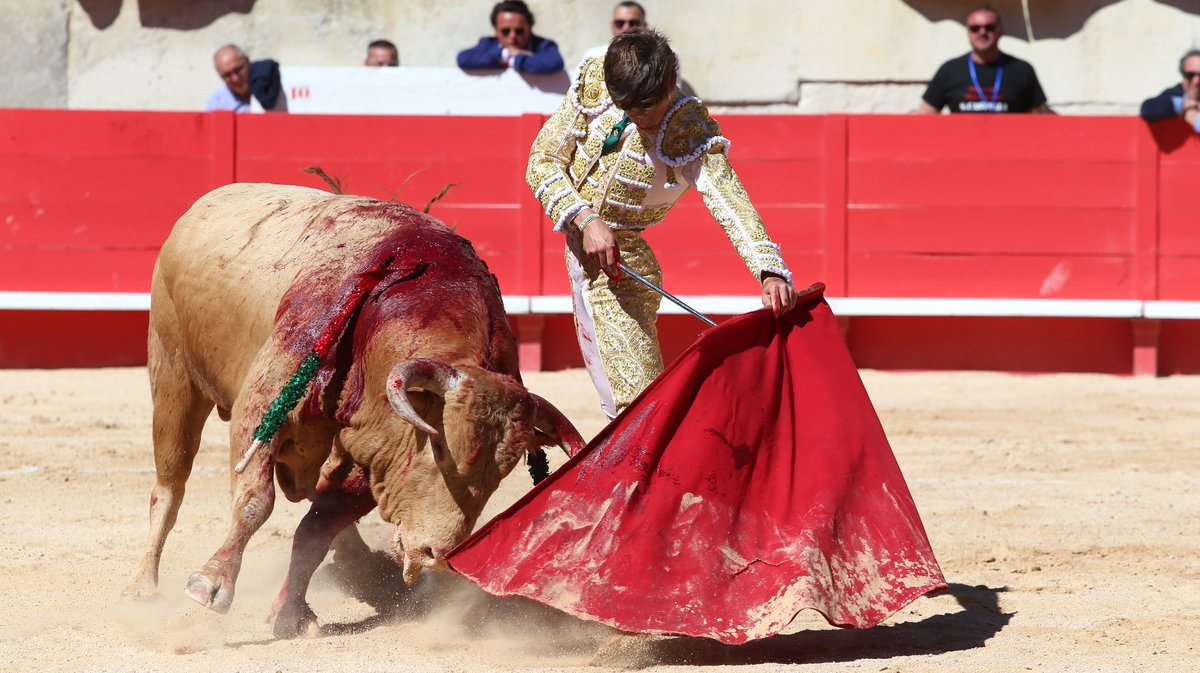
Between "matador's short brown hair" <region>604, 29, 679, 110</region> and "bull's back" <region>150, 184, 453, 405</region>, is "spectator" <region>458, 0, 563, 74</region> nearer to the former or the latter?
"bull's back" <region>150, 184, 453, 405</region>

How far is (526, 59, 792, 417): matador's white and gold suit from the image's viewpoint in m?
3.09

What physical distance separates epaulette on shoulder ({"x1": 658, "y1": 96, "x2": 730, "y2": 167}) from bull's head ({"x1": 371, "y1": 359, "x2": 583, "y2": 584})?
1.86 feet

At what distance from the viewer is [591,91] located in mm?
3154

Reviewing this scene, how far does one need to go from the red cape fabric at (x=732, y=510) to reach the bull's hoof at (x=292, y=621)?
1.31 feet

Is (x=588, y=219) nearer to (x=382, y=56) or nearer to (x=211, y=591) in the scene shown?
(x=211, y=591)

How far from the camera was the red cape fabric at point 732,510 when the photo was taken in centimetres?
279

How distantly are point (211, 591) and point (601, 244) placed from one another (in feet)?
3.03

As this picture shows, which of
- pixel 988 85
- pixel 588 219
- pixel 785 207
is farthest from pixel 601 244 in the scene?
pixel 988 85

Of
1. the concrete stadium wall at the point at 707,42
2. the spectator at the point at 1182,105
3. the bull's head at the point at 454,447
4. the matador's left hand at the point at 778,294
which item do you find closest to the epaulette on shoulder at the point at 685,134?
the matador's left hand at the point at 778,294

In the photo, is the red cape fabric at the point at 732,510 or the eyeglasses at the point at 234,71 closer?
the red cape fabric at the point at 732,510

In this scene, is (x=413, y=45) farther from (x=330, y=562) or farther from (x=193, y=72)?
(x=330, y=562)

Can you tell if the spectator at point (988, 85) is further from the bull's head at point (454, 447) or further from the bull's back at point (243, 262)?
the bull's head at point (454, 447)

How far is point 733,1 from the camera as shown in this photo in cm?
882

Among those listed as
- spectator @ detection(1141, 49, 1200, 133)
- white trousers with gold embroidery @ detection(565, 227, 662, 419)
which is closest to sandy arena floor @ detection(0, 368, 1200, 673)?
white trousers with gold embroidery @ detection(565, 227, 662, 419)
